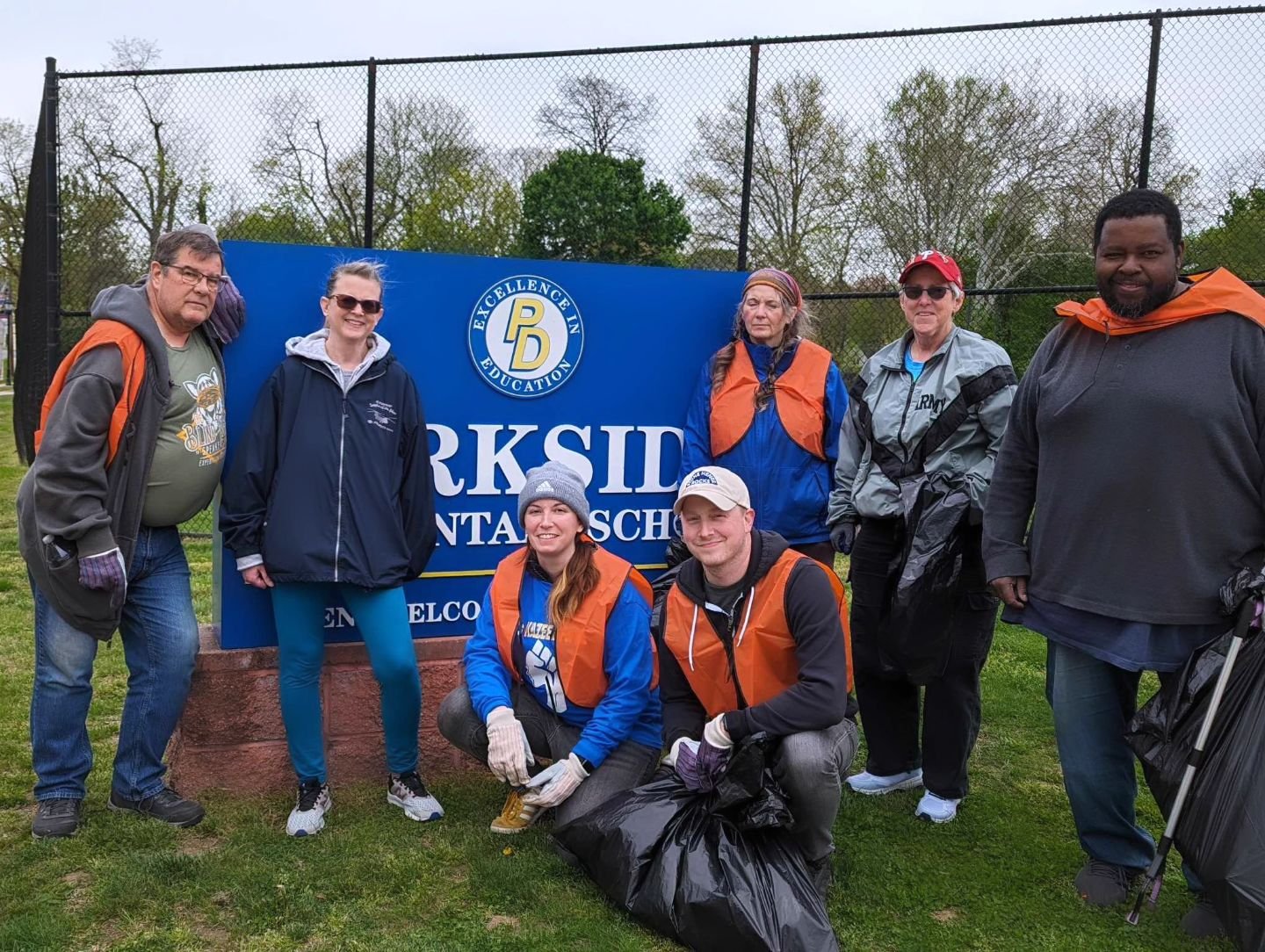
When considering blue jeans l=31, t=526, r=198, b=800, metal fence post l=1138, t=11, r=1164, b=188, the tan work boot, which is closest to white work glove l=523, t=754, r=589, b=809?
the tan work boot

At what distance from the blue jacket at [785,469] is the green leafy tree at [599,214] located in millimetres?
4942

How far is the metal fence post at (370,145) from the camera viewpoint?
20.7ft

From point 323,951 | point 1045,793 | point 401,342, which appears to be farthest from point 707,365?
point 323,951

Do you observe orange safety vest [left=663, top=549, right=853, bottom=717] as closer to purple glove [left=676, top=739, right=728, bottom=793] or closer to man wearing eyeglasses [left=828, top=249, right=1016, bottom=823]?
purple glove [left=676, top=739, right=728, bottom=793]

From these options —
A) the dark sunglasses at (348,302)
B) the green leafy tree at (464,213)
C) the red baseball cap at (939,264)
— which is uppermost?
the green leafy tree at (464,213)

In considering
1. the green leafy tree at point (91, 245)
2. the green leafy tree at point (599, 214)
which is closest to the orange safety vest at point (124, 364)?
the green leafy tree at point (91, 245)

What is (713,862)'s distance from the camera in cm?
261

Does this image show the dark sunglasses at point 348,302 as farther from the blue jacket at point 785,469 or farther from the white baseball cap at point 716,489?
the blue jacket at point 785,469

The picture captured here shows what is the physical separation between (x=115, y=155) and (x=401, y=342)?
5.55 m

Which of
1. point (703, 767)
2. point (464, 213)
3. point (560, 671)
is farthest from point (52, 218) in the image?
point (703, 767)

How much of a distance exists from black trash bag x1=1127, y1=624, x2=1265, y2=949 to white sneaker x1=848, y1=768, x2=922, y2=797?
1198 millimetres

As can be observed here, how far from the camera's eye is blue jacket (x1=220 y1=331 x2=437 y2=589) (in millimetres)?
3123

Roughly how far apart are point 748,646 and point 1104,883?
121cm

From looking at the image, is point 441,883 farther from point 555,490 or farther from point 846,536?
point 846,536
